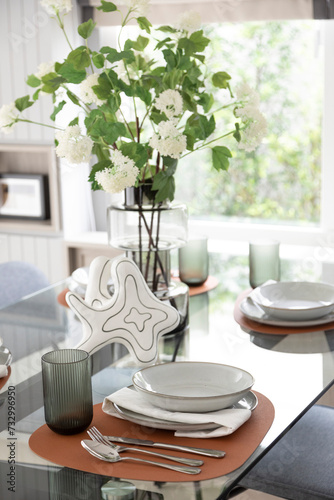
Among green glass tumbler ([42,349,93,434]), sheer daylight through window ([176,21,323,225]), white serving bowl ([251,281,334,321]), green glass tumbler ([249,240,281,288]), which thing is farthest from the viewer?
sheer daylight through window ([176,21,323,225])

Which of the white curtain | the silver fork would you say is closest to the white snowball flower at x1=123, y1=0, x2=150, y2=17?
the silver fork

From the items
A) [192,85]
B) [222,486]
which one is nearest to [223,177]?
[192,85]

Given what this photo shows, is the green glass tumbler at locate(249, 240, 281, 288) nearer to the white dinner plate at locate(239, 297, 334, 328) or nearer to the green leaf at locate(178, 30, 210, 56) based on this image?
the white dinner plate at locate(239, 297, 334, 328)

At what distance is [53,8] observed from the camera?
1.50 metres

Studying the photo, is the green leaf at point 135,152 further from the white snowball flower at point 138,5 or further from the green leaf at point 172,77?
the white snowball flower at point 138,5

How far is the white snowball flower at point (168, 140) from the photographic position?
137 cm

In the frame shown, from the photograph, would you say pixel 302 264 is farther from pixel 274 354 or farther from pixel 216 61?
pixel 216 61

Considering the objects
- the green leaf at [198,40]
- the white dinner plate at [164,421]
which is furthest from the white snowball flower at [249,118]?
the white dinner plate at [164,421]

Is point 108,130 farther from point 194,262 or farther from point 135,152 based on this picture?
point 194,262

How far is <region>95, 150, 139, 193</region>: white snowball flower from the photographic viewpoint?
135 centimetres

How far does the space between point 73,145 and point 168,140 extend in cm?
20

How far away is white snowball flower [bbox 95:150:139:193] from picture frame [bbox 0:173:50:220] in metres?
1.97

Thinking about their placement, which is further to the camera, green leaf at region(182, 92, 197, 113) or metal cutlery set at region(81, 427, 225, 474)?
green leaf at region(182, 92, 197, 113)

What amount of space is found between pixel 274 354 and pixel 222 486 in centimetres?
53
